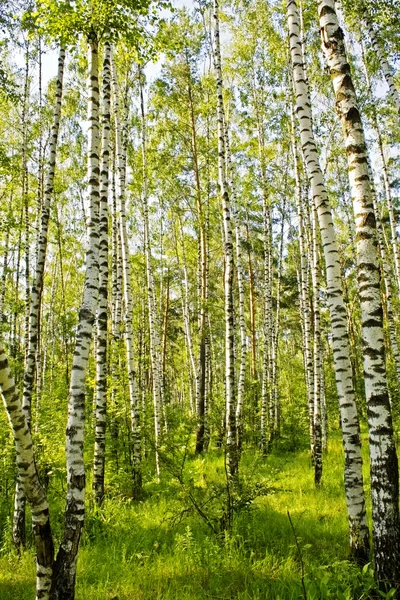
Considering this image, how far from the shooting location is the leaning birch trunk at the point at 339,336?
4.48 m

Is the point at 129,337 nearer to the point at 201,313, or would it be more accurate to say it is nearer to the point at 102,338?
the point at 102,338

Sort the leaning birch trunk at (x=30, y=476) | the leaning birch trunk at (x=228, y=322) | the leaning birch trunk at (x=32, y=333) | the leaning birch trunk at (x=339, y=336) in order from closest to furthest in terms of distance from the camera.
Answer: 1. the leaning birch trunk at (x=30, y=476)
2. the leaning birch trunk at (x=339, y=336)
3. the leaning birch trunk at (x=32, y=333)
4. the leaning birch trunk at (x=228, y=322)

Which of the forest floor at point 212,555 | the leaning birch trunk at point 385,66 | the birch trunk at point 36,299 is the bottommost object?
the forest floor at point 212,555

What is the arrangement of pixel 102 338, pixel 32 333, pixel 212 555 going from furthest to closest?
pixel 102 338 → pixel 32 333 → pixel 212 555

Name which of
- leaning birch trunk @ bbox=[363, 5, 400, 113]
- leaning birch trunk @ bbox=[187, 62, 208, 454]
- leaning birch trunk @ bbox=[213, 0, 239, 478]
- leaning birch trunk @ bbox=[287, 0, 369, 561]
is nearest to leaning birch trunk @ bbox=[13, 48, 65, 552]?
leaning birch trunk @ bbox=[213, 0, 239, 478]

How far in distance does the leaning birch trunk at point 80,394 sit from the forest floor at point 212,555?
2.78ft

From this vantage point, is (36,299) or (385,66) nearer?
(36,299)

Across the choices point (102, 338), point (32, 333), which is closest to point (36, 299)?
point (32, 333)

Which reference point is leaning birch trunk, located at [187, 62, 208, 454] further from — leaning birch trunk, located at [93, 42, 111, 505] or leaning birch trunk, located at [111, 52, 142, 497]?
leaning birch trunk, located at [93, 42, 111, 505]

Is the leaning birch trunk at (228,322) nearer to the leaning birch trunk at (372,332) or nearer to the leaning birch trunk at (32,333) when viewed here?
the leaning birch trunk at (32,333)

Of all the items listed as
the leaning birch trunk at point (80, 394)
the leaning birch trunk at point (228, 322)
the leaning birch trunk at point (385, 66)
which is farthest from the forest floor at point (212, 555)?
the leaning birch trunk at point (385, 66)

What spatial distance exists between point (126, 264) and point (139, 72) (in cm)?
600

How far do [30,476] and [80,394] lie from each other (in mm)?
1245

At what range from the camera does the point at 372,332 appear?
390cm
